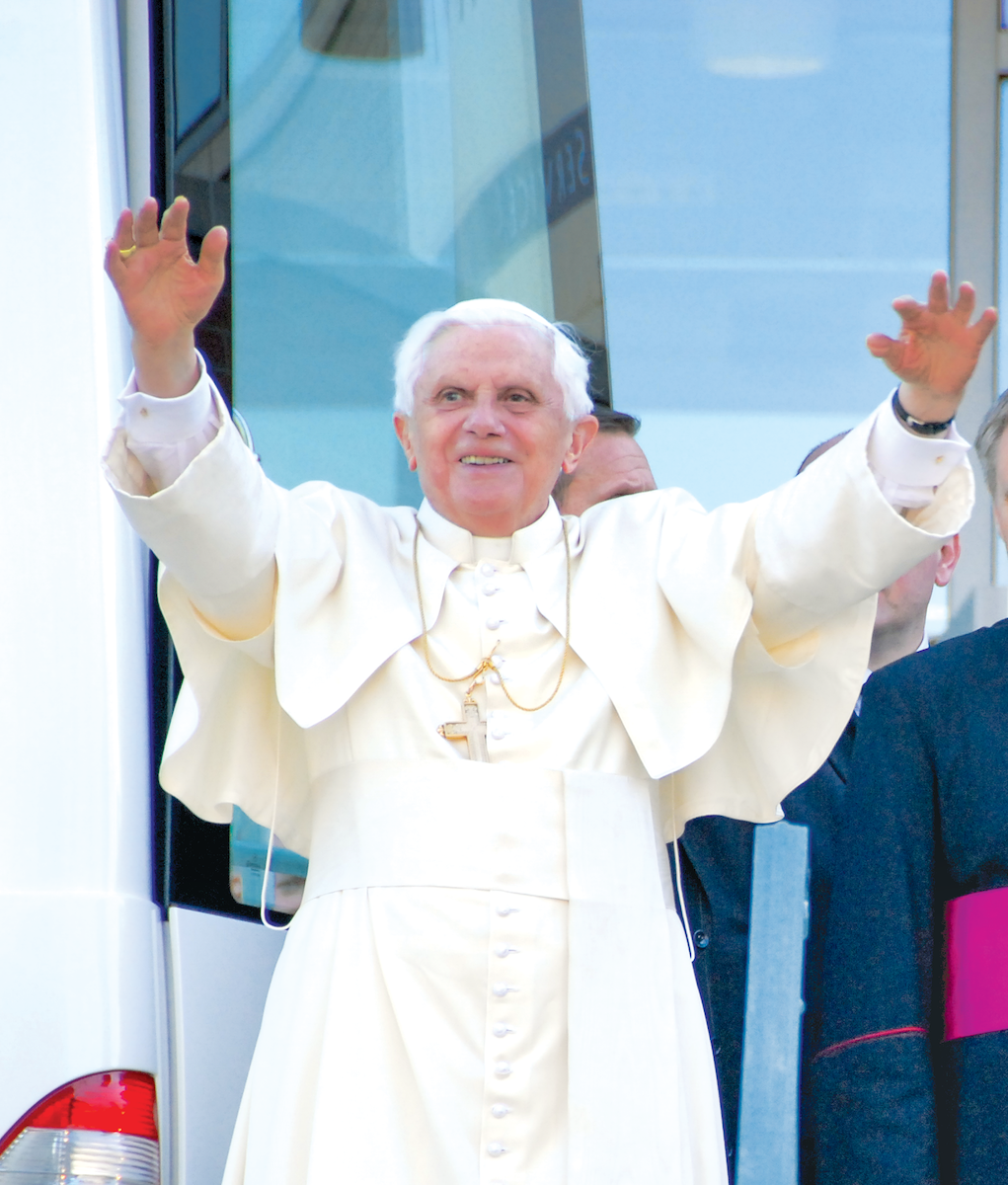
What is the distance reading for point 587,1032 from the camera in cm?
226

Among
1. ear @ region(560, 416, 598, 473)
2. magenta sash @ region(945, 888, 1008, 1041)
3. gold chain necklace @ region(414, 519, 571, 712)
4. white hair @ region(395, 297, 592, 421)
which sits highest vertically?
white hair @ region(395, 297, 592, 421)

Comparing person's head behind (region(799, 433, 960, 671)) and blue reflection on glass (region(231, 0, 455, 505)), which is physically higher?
blue reflection on glass (region(231, 0, 455, 505))

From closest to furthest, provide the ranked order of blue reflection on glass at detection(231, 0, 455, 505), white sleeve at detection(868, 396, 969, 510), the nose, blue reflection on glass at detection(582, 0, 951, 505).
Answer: white sleeve at detection(868, 396, 969, 510) → the nose → blue reflection on glass at detection(231, 0, 455, 505) → blue reflection on glass at detection(582, 0, 951, 505)

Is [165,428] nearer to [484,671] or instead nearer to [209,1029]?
[484,671]

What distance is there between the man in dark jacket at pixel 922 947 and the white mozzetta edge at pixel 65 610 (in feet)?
2.98

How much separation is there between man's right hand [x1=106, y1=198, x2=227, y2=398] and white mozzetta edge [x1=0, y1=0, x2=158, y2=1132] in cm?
20

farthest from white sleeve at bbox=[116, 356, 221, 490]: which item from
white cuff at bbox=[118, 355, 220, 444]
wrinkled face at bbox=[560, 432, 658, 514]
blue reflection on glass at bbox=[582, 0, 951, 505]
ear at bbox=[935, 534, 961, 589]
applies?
blue reflection on glass at bbox=[582, 0, 951, 505]

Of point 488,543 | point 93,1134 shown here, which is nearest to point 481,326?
point 488,543

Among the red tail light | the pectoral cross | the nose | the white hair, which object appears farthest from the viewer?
the white hair

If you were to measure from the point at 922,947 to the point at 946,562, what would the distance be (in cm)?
112

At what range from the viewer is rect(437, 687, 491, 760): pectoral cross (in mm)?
2430

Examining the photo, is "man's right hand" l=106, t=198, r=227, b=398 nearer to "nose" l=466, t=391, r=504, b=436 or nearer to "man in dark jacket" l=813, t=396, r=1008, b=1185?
"nose" l=466, t=391, r=504, b=436

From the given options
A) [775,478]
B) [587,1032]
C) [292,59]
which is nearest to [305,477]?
[292,59]

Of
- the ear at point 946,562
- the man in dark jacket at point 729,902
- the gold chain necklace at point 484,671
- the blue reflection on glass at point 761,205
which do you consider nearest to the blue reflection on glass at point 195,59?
the gold chain necklace at point 484,671
